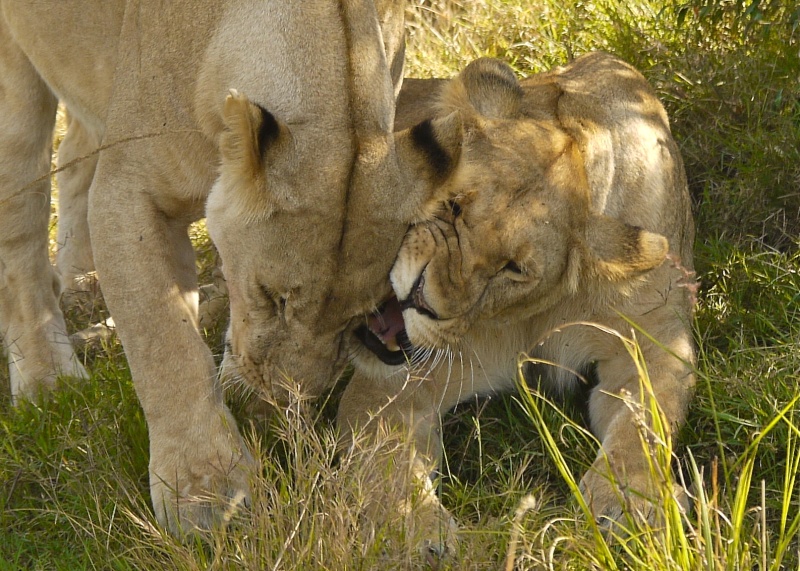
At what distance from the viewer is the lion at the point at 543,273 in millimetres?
2771

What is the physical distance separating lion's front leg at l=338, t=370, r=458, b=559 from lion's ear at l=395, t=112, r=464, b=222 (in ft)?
1.42

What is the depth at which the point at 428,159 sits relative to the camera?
2787 mm

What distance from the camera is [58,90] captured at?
3.72 meters

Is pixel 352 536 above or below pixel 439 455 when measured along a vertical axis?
above

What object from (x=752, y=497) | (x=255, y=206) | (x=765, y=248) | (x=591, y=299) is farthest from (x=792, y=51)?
(x=255, y=206)

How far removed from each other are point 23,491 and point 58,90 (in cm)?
130

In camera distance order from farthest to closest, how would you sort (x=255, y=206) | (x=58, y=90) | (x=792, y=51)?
(x=792, y=51), (x=58, y=90), (x=255, y=206)

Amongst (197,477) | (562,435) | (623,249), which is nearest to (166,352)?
(197,477)

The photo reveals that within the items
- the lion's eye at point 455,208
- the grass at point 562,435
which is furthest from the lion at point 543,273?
the grass at point 562,435

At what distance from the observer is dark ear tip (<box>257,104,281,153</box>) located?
2.59 m

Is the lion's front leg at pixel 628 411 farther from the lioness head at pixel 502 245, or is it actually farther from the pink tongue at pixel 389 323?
the pink tongue at pixel 389 323

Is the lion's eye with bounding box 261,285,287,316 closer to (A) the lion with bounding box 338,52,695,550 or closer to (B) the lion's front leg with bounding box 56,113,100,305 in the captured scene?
(A) the lion with bounding box 338,52,695,550

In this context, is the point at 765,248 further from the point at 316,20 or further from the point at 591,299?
the point at 316,20

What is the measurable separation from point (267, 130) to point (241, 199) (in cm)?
18
